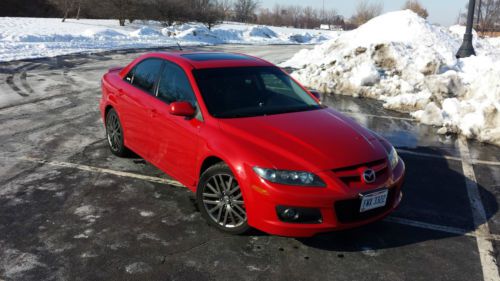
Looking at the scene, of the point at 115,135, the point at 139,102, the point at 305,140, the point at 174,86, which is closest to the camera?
the point at 305,140

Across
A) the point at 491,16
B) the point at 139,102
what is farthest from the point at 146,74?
the point at 491,16

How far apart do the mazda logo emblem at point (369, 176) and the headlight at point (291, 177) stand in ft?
1.32

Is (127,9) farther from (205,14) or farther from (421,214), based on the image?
(421,214)

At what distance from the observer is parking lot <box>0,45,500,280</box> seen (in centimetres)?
372

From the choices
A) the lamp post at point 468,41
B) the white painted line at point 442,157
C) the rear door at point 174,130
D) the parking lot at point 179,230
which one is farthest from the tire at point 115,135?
the lamp post at point 468,41

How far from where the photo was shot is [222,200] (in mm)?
4234

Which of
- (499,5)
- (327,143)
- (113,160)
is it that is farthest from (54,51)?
(499,5)

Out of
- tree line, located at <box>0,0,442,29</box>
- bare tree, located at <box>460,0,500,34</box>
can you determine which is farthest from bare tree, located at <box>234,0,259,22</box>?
bare tree, located at <box>460,0,500,34</box>

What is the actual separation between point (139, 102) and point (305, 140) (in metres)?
2.30

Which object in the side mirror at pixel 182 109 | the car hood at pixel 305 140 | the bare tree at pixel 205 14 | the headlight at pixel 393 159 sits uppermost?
the bare tree at pixel 205 14

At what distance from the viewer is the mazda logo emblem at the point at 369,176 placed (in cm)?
392

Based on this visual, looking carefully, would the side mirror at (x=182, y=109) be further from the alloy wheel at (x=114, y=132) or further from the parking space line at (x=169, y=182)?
the alloy wheel at (x=114, y=132)

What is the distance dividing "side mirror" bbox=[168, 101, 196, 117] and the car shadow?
64.0 inches

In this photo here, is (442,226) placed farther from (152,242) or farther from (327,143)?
(152,242)
